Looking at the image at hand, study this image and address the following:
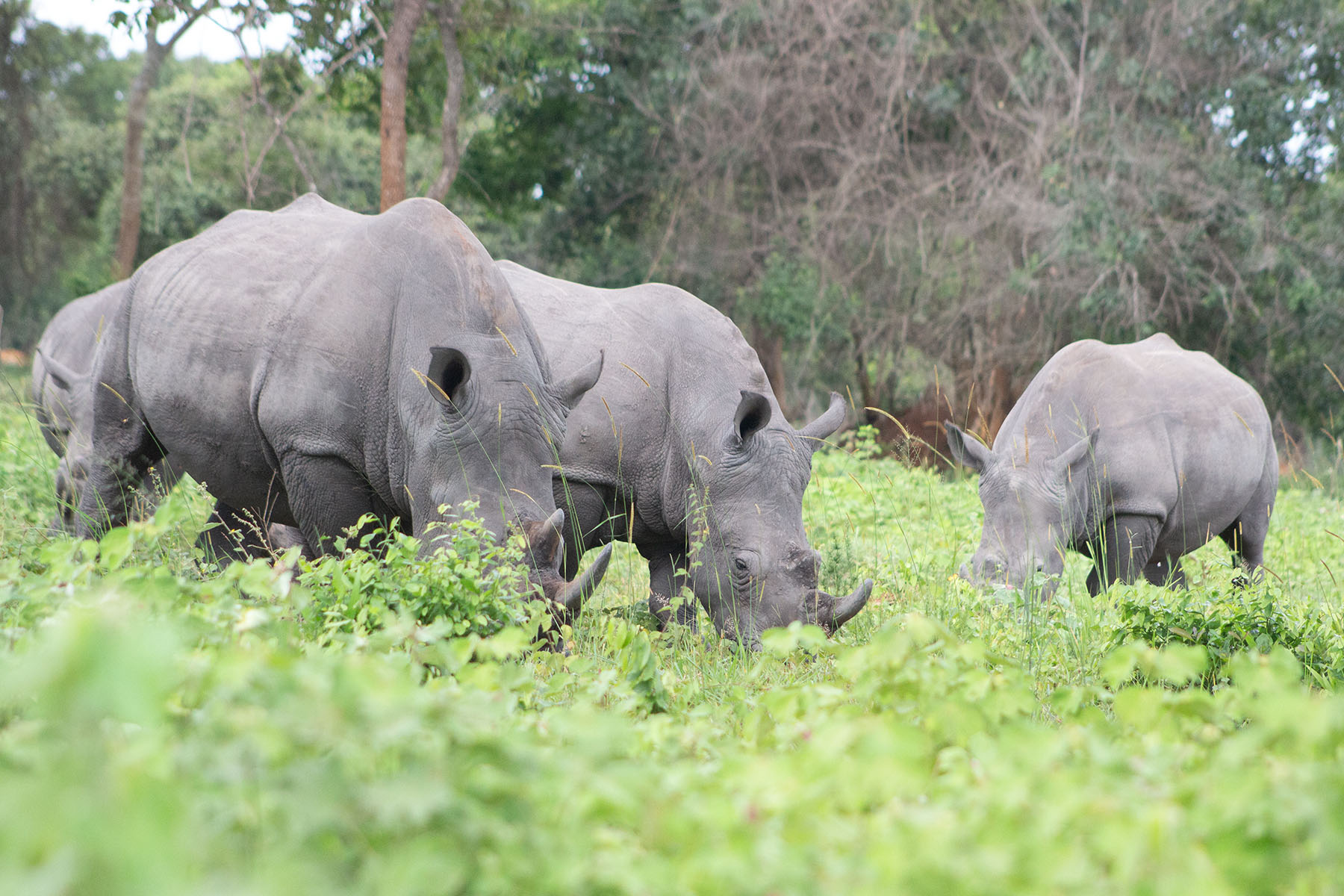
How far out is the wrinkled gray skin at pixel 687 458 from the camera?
4605 millimetres

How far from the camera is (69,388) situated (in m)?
6.44

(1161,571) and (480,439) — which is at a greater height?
(480,439)

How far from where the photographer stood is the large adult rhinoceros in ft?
19.2

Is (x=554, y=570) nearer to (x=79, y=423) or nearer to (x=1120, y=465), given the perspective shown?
(x=1120, y=465)

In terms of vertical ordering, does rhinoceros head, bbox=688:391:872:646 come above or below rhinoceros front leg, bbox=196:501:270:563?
above

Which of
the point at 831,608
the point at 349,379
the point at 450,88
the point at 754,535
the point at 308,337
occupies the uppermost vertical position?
the point at 450,88

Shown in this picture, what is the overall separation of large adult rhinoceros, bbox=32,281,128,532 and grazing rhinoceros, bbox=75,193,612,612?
0.63m

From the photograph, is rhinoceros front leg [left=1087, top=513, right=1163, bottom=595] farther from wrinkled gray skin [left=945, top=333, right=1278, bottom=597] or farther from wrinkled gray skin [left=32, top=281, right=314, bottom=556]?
wrinkled gray skin [left=32, top=281, right=314, bottom=556]

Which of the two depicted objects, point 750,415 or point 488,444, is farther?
point 750,415

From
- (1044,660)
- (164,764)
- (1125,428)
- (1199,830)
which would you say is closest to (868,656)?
(1199,830)

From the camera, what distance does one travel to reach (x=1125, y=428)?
20.5 feet

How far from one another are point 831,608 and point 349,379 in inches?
78.6

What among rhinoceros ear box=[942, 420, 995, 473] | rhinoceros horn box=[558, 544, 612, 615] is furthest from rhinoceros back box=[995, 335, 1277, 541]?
rhinoceros horn box=[558, 544, 612, 615]

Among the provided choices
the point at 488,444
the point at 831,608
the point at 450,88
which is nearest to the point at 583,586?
the point at 488,444
